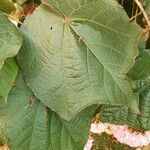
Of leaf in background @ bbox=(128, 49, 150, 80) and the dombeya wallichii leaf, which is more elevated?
the dombeya wallichii leaf

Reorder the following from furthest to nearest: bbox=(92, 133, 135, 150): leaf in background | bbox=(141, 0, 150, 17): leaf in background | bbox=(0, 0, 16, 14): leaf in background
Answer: bbox=(92, 133, 135, 150): leaf in background < bbox=(141, 0, 150, 17): leaf in background < bbox=(0, 0, 16, 14): leaf in background

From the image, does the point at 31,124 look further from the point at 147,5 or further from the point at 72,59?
the point at 147,5

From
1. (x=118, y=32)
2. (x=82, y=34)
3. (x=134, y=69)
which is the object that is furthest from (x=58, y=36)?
(x=134, y=69)

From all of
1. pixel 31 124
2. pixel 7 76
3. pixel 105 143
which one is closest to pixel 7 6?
pixel 7 76

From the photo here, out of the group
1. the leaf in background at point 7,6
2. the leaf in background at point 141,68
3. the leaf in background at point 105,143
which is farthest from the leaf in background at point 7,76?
the leaf in background at point 105,143

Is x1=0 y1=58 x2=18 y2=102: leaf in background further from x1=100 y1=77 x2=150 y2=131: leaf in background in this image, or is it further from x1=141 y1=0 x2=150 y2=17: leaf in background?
x1=141 y1=0 x2=150 y2=17: leaf in background

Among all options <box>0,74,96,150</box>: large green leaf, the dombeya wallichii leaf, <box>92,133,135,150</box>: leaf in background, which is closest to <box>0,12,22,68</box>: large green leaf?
the dombeya wallichii leaf
